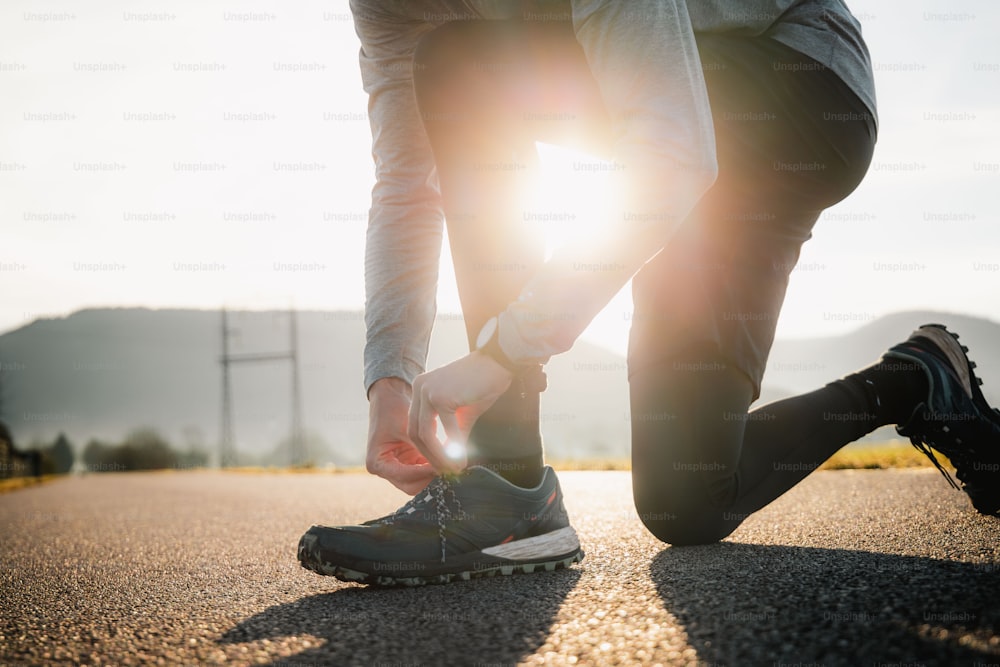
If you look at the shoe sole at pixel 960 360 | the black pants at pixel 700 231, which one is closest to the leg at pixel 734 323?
the black pants at pixel 700 231

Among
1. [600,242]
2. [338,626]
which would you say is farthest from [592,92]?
[338,626]

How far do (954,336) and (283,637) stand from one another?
170 cm

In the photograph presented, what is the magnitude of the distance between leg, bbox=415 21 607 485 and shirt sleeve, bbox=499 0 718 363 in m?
0.32

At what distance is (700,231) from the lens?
163 centimetres

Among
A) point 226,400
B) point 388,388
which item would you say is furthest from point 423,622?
point 226,400

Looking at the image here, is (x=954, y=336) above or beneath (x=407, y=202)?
beneath

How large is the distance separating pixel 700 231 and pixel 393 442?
36.4 inches

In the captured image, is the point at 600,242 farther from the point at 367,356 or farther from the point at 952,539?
the point at 952,539

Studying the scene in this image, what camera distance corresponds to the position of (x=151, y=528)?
7.66ft

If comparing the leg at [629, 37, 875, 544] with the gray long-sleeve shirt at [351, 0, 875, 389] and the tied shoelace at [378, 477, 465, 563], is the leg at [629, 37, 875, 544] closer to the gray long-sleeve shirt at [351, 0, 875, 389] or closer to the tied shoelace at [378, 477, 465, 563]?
the gray long-sleeve shirt at [351, 0, 875, 389]

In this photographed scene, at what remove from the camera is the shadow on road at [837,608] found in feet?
2.09

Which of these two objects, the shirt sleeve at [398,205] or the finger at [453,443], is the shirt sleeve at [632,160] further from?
the shirt sleeve at [398,205]

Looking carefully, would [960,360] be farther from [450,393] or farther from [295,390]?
[295,390]

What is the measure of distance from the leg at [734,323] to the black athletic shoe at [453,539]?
0.37 meters
